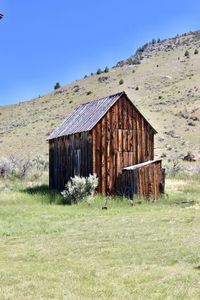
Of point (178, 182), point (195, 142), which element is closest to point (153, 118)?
point (195, 142)

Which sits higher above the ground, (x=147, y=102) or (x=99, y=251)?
(x=147, y=102)

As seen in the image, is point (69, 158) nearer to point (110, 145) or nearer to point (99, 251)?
point (110, 145)

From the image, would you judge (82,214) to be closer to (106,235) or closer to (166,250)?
(106,235)

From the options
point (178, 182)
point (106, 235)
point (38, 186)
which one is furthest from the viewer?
point (178, 182)

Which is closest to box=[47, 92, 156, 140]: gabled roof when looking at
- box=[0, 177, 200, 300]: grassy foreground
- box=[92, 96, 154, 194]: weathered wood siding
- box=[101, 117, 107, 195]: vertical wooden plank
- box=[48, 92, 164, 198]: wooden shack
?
box=[48, 92, 164, 198]: wooden shack

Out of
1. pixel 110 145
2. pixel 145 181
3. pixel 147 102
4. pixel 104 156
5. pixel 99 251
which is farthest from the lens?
pixel 147 102

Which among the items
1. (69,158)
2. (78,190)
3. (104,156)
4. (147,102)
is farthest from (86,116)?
(147,102)

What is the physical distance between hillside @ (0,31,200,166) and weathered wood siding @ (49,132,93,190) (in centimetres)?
1799

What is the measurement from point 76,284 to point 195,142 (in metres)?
42.2

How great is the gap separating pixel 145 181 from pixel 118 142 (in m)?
2.64

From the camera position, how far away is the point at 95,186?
24.9 metres

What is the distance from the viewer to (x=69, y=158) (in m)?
28.3

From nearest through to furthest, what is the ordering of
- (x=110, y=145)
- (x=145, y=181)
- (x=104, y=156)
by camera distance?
1. (x=145, y=181)
2. (x=104, y=156)
3. (x=110, y=145)

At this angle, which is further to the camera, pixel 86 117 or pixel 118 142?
pixel 86 117
